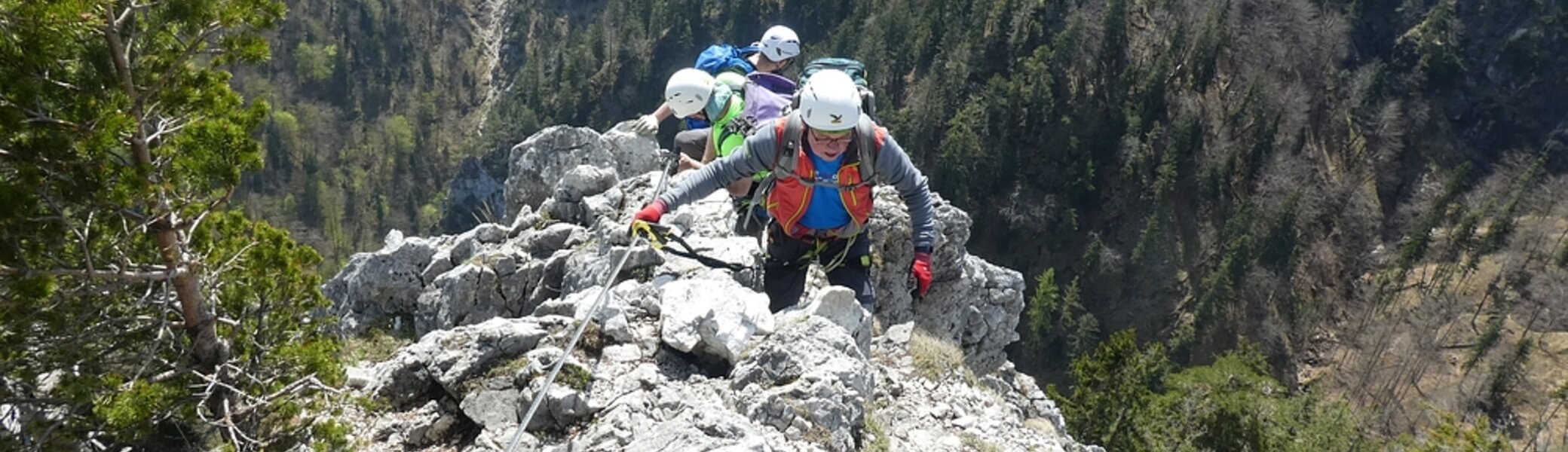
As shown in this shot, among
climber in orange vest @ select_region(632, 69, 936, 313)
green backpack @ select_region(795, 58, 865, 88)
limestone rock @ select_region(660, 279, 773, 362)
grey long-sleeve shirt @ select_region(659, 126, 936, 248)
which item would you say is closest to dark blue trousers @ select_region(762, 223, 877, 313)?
climber in orange vest @ select_region(632, 69, 936, 313)

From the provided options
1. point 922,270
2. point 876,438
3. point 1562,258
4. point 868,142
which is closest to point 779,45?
point 868,142

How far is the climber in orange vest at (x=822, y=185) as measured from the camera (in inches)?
295

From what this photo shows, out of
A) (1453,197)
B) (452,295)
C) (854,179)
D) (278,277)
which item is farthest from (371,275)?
(1453,197)

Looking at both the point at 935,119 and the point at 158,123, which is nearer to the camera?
the point at 158,123

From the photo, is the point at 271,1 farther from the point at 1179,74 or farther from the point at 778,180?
the point at 1179,74

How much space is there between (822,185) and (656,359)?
7.94ft

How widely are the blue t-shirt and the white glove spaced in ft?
14.9

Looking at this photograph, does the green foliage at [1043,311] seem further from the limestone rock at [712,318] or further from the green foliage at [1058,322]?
the limestone rock at [712,318]

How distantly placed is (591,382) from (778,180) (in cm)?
298

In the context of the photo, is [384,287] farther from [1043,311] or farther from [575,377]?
[1043,311]

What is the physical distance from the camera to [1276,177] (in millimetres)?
71188

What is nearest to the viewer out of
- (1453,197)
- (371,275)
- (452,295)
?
(452,295)

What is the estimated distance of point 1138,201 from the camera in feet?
238

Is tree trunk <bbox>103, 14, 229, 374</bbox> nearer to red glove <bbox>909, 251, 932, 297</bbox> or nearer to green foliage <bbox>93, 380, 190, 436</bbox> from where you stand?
green foliage <bbox>93, 380, 190, 436</bbox>
